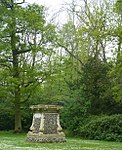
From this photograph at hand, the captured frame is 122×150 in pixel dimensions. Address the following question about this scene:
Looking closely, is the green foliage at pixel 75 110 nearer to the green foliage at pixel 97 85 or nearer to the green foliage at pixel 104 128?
the green foliage at pixel 97 85

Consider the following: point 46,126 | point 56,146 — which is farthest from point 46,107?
point 56,146

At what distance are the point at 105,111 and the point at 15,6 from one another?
1333 centimetres

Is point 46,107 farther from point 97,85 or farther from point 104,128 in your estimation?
point 97,85

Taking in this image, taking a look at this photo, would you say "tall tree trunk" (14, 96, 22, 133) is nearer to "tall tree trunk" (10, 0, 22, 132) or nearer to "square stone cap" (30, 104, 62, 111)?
"tall tree trunk" (10, 0, 22, 132)

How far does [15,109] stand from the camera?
36.5 metres

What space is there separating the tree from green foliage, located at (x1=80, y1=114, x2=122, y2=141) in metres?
7.83

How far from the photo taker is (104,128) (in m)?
28.4

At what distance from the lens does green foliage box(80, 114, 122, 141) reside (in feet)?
90.3

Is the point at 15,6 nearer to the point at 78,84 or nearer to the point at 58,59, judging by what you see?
the point at 58,59

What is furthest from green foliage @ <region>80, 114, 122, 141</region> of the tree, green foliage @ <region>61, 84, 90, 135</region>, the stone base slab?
the tree

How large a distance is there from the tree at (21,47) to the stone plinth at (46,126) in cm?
1073

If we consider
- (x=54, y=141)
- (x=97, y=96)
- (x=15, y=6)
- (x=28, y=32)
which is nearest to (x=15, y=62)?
(x=28, y=32)

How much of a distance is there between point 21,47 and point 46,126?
15048 millimetres

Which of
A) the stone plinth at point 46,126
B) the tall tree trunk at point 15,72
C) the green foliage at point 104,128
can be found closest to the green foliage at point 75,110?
the green foliage at point 104,128
